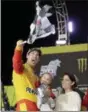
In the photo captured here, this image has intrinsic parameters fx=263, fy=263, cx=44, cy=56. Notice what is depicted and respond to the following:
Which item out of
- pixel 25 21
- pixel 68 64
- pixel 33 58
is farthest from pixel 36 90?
pixel 25 21

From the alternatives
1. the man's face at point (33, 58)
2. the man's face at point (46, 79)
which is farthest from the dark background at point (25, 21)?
the man's face at point (46, 79)

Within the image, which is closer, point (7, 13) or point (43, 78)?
point (43, 78)

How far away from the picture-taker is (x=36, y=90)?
5.03 ft

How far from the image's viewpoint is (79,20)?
1.84 meters

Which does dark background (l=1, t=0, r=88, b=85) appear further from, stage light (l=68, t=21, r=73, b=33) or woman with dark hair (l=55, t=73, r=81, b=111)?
woman with dark hair (l=55, t=73, r=81, b=111)

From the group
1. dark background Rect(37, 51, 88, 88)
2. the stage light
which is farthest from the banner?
the stage light

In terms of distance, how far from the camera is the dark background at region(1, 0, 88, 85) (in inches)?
69.7

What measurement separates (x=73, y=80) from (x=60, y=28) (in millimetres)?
432

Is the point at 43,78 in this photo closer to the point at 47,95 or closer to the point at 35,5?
the point at 47,95

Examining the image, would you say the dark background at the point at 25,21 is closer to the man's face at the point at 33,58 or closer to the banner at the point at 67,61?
the banner at the point at 67,61

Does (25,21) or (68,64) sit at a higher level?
(25,21)

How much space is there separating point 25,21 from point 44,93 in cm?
56

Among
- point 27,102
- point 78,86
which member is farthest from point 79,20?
point 27,102

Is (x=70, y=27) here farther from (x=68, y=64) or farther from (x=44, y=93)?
(x=44, y=93)
